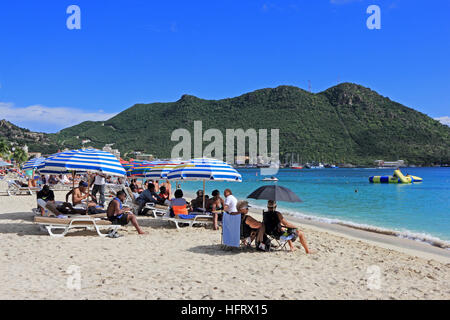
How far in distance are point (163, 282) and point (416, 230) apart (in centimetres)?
1055

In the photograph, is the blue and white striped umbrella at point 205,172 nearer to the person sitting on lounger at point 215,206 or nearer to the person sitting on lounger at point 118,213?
the person sitting on lounger at point 215,206

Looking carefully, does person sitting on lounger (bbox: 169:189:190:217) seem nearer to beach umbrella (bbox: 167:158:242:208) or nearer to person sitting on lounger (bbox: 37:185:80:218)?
beach umbrella (bbox: 167:158:242:208)

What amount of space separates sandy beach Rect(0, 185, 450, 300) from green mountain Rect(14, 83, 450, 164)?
78251mm

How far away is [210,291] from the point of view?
13.9 feet

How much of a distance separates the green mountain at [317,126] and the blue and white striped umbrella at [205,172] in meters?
76.4

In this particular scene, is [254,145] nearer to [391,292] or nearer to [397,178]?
[397,178]

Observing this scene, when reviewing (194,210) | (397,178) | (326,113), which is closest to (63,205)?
(194,210)

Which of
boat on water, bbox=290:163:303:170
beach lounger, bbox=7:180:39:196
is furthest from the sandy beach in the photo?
boat on water, bbox=290:163:303:170

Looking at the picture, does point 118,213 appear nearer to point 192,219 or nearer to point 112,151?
point 192,219

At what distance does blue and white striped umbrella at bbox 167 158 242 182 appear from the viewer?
8.33 meters

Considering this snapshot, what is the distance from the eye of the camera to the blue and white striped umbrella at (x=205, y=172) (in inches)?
328

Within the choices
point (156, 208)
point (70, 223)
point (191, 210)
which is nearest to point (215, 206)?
point (191, 210)

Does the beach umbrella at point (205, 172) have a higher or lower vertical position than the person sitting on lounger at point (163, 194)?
higher

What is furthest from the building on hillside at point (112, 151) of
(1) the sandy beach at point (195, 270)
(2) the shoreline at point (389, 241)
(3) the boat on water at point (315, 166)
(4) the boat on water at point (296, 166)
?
(3) the boat on water at point (315, 166)
